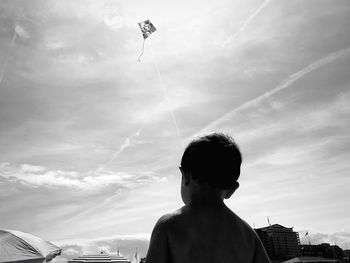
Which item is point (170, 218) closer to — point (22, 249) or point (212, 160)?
point (212, 160)

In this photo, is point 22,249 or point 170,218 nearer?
point 170,218

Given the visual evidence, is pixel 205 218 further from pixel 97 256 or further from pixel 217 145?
pixel 97 256

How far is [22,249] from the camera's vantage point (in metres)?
7.88

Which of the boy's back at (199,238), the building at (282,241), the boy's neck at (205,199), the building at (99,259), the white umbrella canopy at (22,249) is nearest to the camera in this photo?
the boy's back at (199,238)

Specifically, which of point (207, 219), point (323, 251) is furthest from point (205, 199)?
point (323, 251)

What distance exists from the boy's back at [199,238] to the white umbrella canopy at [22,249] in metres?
7.34

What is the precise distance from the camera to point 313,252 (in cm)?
15150

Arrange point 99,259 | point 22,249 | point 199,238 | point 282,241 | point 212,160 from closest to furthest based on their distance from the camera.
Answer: point 199,238 → point 212,160 → point 99,259 → point 22,249 → point 282,241

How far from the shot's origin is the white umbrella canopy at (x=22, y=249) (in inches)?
300

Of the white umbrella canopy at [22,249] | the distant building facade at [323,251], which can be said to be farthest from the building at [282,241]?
the white umbrella canopy at [22,249]

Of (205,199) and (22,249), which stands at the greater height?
(22,249)

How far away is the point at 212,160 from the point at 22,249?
7877 mm

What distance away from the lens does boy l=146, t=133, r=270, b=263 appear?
1671 millimetres

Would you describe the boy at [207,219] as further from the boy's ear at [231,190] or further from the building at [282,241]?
the building at [282,241]
